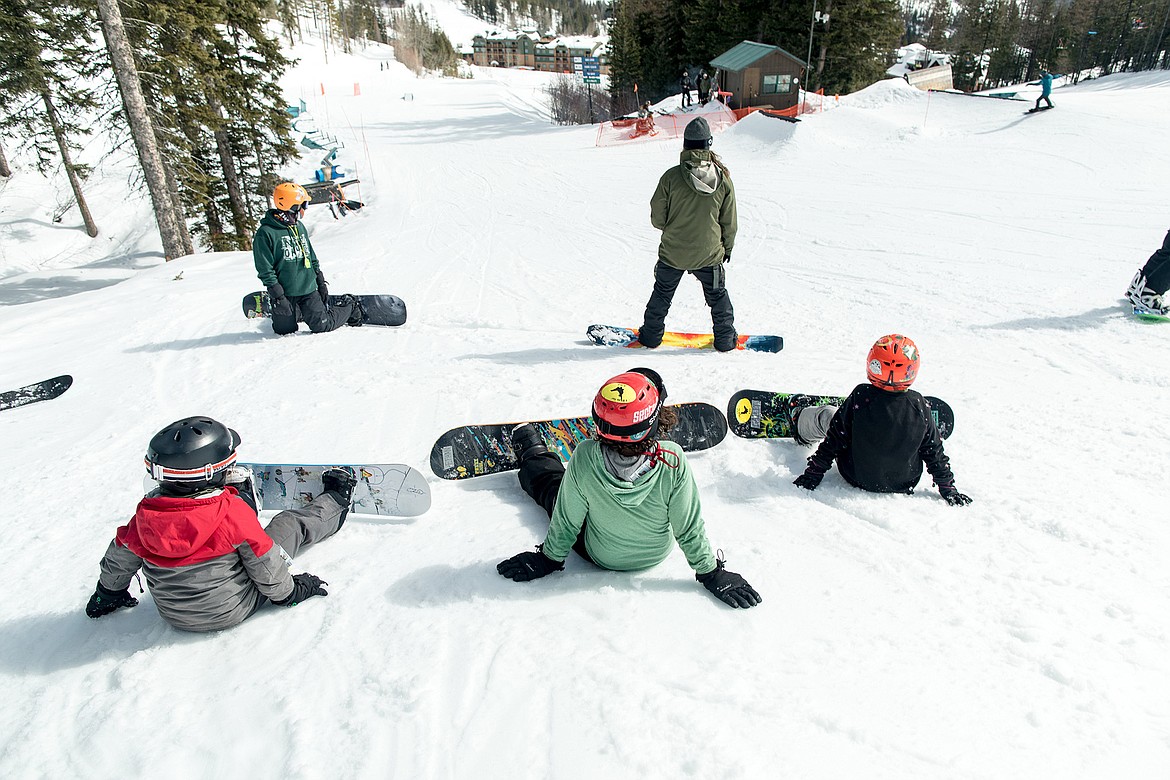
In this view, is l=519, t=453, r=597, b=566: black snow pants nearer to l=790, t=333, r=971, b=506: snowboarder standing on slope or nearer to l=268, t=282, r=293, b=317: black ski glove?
l=790, t=333, r=971, b=506: snowboarder standing on slope

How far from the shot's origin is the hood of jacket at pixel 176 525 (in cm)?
255

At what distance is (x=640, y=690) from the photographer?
2391 mm

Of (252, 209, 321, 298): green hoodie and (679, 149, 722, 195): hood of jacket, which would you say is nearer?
(679, 149, 722, 195): hood of jacket

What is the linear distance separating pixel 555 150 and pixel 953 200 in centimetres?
1525

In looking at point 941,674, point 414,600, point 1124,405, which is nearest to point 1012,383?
point 1124,405

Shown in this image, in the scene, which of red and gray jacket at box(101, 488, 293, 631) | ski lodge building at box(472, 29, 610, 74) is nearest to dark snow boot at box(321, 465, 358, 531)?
red and gray jacket at box(101, 488, 293, 631)

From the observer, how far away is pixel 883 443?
3.66 metres

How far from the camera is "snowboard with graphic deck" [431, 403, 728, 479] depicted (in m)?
4.20

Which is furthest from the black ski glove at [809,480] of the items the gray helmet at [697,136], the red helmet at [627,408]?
the gray helmet at [697,136]

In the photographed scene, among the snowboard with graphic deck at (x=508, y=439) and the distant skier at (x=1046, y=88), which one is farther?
the distant skier at (x=1046, y=88)

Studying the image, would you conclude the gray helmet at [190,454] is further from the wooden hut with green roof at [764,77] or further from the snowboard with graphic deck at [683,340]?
the wooden hut with green roof at [764,77]

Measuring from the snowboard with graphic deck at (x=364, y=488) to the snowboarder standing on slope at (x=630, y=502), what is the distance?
923 millimetres

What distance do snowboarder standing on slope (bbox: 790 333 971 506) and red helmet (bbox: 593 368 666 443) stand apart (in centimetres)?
176

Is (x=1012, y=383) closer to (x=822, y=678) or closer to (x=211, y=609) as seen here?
(x=822, y=678)
